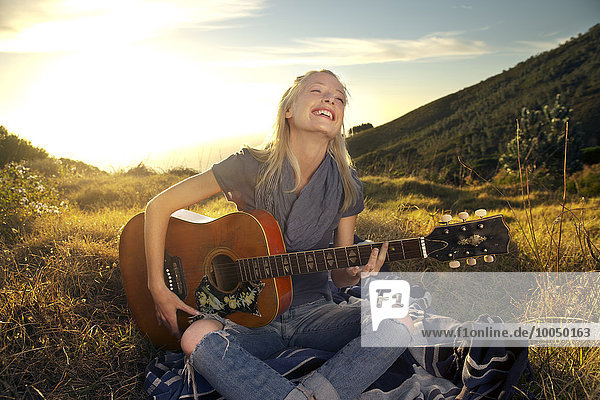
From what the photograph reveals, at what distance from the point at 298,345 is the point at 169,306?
831mm

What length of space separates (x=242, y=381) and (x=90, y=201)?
18.9 ft

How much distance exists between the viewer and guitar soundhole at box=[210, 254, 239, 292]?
8.29ft

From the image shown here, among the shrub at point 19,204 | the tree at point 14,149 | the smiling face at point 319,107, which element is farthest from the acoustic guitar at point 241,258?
the tree at point 14,149

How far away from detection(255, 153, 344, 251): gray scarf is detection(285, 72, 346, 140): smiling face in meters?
0.25

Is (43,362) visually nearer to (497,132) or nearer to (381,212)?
(381,212)

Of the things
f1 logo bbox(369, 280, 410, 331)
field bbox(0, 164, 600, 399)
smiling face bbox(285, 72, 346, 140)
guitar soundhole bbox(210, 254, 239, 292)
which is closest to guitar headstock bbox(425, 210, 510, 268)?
f1 logo bbox(369, 280, 410, 331)

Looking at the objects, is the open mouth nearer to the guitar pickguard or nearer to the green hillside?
the guitar pickguard

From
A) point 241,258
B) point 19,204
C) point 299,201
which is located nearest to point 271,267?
point 241,258

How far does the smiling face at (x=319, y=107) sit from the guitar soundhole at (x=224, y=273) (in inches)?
36.0

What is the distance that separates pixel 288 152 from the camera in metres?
2.68

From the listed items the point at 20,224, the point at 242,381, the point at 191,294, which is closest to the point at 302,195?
the point at 191,294

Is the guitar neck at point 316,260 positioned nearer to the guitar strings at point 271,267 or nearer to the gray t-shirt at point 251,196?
the guitar strings at point 271,267

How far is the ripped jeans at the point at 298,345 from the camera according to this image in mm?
1971

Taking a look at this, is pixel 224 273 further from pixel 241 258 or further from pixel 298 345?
pixel 298 345
